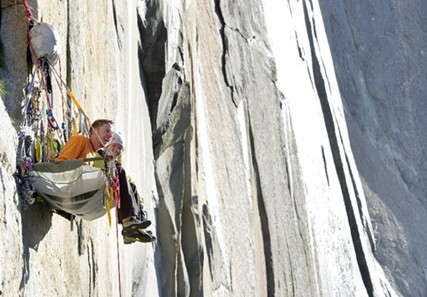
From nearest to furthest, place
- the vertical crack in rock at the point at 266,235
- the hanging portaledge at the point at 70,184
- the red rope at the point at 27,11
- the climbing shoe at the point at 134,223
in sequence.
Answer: the hanging portaledge at the point at 70,184, the climbing shoe at the point at 134,223, the red rope at the point at 27,11, the vertical crack in rock at the point at 266,235

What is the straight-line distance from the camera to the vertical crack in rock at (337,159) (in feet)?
72.8

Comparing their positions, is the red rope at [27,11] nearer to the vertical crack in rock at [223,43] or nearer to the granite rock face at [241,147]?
the granite rock face at [241,147]

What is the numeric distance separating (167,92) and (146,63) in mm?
546

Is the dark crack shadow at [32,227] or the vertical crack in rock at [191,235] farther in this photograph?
the vertical crack in rock at [191,235]

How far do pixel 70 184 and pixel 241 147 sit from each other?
10126 millimetres

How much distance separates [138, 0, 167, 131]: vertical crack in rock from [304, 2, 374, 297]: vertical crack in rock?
27.4 feet

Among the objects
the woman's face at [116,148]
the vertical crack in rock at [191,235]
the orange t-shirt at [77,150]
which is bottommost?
the woman's face at [116,148]

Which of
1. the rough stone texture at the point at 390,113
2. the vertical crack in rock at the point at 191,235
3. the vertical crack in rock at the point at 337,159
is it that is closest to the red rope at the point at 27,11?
the vertical crack in rock at the point at 191,235

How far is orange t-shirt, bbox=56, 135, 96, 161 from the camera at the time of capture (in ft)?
27.6

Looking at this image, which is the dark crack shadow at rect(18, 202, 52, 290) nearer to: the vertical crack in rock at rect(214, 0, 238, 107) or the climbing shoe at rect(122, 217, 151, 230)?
the climbing shoe at rect(122, 217, 151, 230)

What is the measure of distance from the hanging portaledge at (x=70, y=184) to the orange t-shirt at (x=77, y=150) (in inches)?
8.6

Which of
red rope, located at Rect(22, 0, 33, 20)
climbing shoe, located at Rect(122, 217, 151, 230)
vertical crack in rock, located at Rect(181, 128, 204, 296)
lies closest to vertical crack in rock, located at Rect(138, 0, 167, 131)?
vertical crack in rock, located at Rect(181, 128, 204, 296)

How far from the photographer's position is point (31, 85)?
8.80 meters

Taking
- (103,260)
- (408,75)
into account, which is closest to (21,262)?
(103,260)
